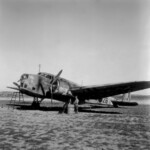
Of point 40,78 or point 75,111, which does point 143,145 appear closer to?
point 75,111

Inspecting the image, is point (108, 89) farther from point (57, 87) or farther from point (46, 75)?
point (46, 75)

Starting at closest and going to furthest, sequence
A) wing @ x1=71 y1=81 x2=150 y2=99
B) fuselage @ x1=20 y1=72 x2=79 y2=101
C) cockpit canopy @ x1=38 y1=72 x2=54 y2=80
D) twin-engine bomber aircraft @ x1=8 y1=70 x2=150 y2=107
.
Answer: wing @ x1=71 y1=81 x2=150 y2=99 < twin-engine bomber aircraft @ x1=8 y1=70 x2=150 y2=107 < fuselage @ x1=20 y1=72 x2=79 y2=101 < cockpit canopy @ x1=38 y1=72 x2=54 y2=80

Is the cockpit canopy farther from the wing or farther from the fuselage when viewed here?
the wing

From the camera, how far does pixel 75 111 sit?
664 inches

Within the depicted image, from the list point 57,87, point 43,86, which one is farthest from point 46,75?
point 57,87

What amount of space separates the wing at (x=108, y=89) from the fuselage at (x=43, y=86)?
96 centimetres

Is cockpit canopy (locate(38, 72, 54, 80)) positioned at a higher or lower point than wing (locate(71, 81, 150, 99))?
higher

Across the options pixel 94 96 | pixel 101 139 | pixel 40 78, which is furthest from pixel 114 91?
pixel 101 139

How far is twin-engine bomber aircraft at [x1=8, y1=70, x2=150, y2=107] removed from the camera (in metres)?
17.0

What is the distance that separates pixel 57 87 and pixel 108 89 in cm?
418

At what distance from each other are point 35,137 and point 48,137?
43 cm

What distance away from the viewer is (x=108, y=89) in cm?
1792

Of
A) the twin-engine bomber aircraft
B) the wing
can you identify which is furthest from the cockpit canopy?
the wing

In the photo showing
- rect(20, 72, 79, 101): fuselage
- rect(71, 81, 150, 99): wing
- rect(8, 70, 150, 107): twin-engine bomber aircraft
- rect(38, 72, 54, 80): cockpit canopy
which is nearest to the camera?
rect(71, 81, 150, 99): wing
